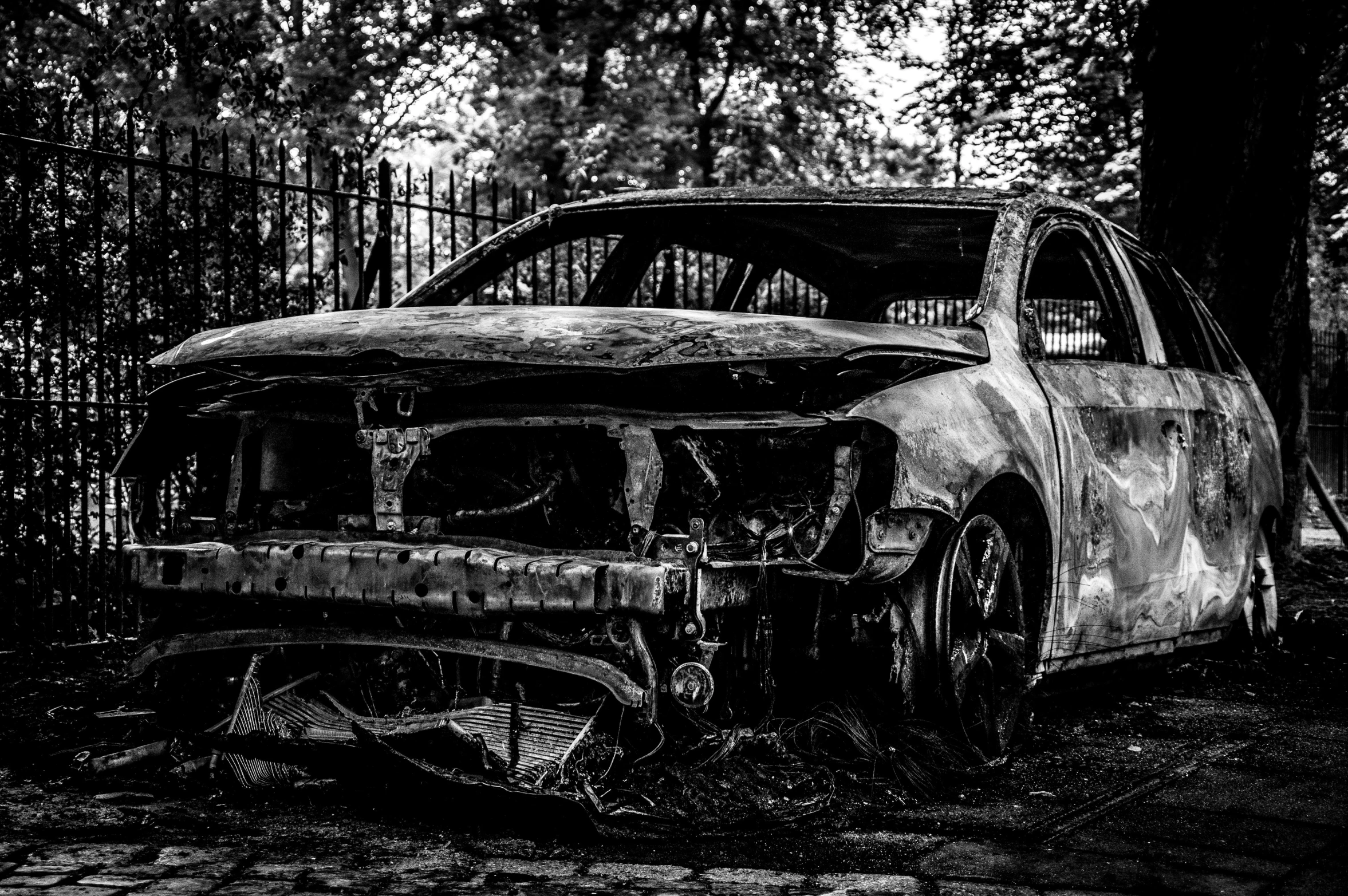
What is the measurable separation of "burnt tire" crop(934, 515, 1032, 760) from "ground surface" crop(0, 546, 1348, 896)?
155mm

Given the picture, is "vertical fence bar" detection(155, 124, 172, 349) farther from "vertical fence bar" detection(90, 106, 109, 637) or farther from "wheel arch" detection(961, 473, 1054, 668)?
"wheel arch" detection(961, 473, 1054, 668)

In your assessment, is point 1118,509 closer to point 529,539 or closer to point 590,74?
point 529,539

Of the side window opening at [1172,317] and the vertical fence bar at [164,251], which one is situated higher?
the vertical fence bar at [164,251]

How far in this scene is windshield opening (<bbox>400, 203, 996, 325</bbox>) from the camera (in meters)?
5.24

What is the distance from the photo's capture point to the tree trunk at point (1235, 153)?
9.80 m

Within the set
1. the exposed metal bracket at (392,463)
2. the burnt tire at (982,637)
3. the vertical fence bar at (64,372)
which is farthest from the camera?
the vertical fence bar at (64,372)

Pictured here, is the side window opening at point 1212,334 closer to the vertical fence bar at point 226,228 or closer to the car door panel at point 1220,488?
the car door panel at point 1220,488

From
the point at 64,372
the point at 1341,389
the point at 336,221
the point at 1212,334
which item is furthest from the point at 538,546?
the point at 1341,389

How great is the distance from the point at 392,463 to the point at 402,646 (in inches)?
19.8

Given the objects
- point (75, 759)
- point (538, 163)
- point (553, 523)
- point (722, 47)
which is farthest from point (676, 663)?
point (722, 47)

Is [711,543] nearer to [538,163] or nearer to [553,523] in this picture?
[553,523]

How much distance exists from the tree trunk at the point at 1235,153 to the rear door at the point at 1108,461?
14.7 feet

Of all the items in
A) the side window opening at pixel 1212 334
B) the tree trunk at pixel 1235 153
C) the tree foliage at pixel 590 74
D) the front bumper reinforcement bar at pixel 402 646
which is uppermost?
the tree foliage at pixel 590 74

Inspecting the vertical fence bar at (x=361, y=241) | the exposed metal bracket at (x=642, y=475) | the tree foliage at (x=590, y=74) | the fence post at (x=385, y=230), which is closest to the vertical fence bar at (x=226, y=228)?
the vertical fence bar at (x=361, y=241)
